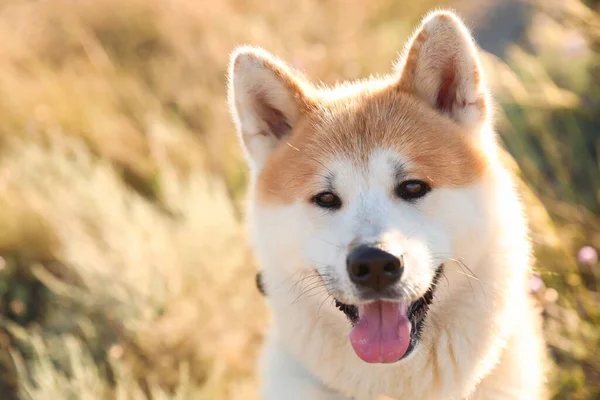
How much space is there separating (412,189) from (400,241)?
9.8 inches

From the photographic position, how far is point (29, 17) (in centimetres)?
682

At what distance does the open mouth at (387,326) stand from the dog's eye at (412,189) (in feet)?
0.85

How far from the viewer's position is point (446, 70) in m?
Result: 2.32

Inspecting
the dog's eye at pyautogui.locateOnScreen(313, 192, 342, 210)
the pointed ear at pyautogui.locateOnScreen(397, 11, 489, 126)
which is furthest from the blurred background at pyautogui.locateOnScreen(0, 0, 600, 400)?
the dog's eye at pyautogui.locateOnScreen(313, 192, 342, 210)

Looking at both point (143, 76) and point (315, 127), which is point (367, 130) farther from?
point (143, 76)

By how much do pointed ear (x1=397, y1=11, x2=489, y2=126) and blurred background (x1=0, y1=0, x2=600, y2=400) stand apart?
1.82ft

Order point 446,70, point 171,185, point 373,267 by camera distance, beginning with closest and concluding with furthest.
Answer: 1. point 373,267
2. point 446,70
3. point 171,185

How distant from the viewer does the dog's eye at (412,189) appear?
2160 millimetres

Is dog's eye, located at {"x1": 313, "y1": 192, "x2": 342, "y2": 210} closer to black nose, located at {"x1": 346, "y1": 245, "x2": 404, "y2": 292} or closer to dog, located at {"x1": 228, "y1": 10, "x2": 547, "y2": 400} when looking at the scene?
dog, located at {"x1": 228, "y1": 10, "x2": 547, "y2": 400}

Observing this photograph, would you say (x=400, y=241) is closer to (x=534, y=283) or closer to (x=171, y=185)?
(x=534, y=283)

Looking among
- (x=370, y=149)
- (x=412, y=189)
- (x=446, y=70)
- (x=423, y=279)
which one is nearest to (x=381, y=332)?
(x=423, y=279)

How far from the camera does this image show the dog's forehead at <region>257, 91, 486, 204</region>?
2.19 m

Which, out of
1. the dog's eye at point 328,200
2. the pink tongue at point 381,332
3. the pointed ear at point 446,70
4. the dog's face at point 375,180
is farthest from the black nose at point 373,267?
the pointed ear at point 446,70

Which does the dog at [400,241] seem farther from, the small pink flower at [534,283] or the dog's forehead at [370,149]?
the small pink flower at [534,283]
